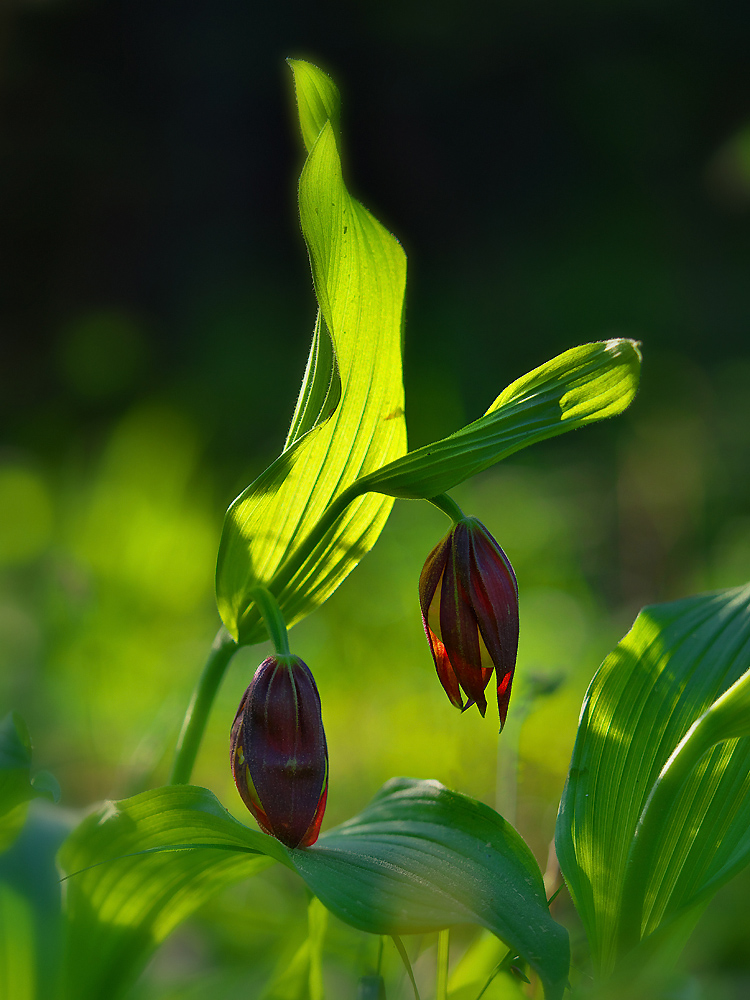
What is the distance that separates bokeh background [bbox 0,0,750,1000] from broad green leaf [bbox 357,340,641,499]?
0.85 metres

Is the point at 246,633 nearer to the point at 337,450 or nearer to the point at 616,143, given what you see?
the point at 337,450

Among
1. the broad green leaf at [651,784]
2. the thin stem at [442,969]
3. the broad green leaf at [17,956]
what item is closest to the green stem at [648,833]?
the broad green leaf at [651,784]

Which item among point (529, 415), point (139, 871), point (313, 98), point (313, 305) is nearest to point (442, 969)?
point (139, 871)

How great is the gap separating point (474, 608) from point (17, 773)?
28 centimetres

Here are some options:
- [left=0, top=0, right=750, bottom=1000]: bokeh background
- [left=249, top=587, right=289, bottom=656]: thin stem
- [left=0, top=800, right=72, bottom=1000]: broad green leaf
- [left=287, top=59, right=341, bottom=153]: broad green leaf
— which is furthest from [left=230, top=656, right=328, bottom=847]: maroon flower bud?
[left=0, top=0, right=750, bottom=1000]: bokeh background

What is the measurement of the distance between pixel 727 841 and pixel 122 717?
123cm

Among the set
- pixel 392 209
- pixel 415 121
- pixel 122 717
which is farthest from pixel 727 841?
pixel 415 121

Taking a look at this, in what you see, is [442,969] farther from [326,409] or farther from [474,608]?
[326,409]

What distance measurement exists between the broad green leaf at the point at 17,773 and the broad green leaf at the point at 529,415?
0.23 meters

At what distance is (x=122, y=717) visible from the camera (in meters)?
1.48

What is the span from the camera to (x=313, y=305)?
4.81m

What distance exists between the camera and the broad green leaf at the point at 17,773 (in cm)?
40

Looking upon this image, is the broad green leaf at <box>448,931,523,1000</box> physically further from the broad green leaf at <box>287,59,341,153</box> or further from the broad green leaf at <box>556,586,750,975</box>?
the broad green leaf at <box>287,59,341,153</box>

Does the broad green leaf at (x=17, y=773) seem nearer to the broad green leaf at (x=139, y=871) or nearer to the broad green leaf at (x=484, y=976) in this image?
the broad green leaf at (x=139, y=871)
